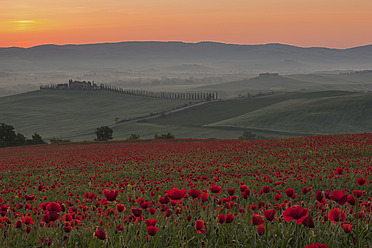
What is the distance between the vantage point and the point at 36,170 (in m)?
21.0

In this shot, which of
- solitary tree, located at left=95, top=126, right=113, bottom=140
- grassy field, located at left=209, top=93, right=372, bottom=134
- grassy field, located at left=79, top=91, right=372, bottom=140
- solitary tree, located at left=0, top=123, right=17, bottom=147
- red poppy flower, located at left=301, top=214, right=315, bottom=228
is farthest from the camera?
grassy field, located at left=209, top=93, right=372, bottom=134

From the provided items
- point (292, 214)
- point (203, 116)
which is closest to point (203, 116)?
point (203, 116)

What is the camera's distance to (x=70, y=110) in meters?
178

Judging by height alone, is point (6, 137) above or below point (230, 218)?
below

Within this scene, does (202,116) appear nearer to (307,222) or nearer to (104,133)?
(104,133)

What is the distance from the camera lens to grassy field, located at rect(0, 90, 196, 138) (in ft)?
470

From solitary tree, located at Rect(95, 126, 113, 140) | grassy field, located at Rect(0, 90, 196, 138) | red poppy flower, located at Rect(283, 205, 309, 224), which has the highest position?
red poppy flower, located at Rect(283, 205, 309, 224)

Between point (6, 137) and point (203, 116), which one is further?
point (203, 116)

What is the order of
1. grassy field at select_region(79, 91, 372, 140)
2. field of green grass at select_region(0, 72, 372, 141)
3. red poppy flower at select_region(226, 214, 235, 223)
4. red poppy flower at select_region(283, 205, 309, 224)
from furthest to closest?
field of green grass at select_region(0, 72, 372, 141) < grassy field at select_region(79, 91, 372, 140) < red poppy flower at select_region(226, 214, 235, 223) < red poppy flower at select_region(283, 205, 309, 224)

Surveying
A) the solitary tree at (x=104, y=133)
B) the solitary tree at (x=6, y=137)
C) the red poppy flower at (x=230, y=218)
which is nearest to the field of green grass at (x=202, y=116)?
the solitary tree at (x=104, y=133)

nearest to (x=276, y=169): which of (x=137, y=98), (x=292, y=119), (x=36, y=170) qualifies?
(x=36, y=170)

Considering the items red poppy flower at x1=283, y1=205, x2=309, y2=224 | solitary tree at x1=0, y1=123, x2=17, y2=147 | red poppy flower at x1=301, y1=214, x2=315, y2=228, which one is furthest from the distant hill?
red poppy flower at x1=283, y1=205, x2=309, y2=224

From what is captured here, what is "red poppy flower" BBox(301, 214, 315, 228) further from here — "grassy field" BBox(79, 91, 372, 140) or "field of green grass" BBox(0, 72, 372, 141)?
"field of green grass" BBox(0, 72, 372, 141)

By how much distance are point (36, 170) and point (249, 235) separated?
720 inches
